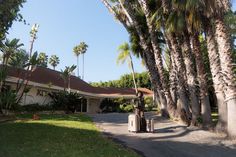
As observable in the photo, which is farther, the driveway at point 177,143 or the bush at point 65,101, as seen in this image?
the bush at point 65,101

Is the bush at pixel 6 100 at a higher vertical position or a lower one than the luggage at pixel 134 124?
higher

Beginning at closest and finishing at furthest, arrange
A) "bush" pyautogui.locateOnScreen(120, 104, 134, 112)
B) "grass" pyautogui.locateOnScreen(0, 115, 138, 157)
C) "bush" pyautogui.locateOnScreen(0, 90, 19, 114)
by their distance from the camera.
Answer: "grass" pyautogui.locateOnScreen(0, 115, 138, 157) < "bush" pyautogui.locateOnScreen(0, 90, 19, 114) < "bush" pyautogui.locateOnScreen(120, 104, 134, 112)

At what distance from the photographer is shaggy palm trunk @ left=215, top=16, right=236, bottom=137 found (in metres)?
14.5

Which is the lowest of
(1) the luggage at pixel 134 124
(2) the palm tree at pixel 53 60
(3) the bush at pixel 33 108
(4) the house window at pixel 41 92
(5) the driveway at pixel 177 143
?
(5) the driveway at pixel 177 143

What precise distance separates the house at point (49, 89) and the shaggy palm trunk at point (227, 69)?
18.6 meters

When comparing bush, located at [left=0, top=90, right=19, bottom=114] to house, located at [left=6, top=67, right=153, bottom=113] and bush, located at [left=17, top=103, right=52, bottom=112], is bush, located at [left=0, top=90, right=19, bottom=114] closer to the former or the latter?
bush, located at [left=17, top=103, right=52, bottom=112]

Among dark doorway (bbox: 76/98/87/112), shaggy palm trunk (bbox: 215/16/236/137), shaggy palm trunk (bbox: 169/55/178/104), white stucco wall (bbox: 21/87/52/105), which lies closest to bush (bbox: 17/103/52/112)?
white stucco wall (bbox: 21/87/52/105)

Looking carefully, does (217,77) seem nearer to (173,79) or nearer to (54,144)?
(173,79)

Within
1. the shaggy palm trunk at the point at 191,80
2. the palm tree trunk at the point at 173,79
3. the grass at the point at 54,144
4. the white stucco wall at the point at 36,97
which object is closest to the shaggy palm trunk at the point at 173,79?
the palm tree trunk at the point at 173,79

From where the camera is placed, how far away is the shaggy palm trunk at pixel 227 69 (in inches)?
571

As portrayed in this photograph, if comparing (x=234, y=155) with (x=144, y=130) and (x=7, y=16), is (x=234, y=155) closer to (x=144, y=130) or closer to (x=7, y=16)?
(x=144, y=130)

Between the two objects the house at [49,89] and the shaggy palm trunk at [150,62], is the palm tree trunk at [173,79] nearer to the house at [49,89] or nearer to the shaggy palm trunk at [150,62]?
the shaggy palm trunk at [150,62]

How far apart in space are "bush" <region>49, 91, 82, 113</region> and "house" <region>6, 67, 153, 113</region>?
4.87 ft

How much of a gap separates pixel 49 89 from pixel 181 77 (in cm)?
1656
